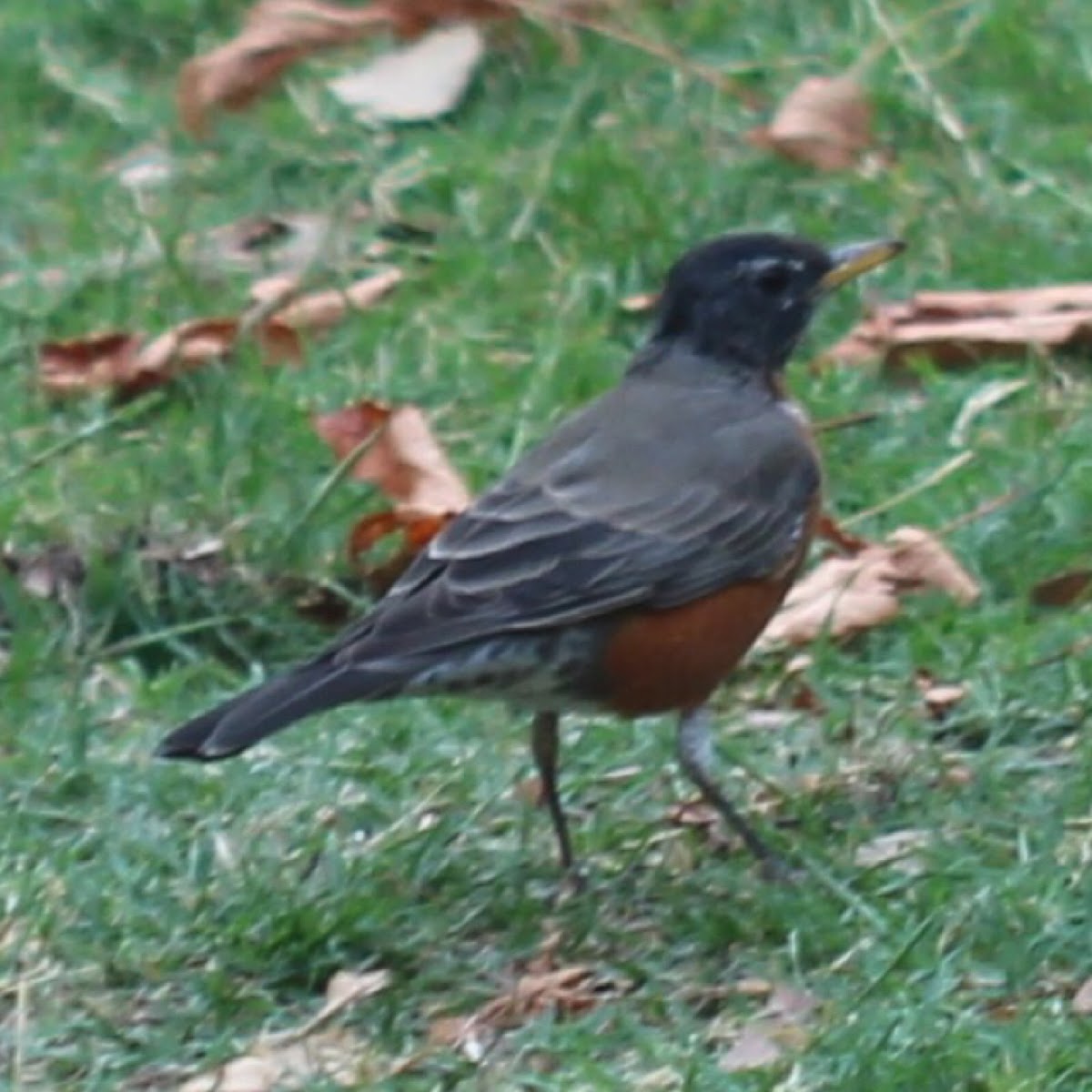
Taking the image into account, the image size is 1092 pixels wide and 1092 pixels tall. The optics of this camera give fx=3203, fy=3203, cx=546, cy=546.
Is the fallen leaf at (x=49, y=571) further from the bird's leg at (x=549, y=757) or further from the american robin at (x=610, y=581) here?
the bird's leg at (x=549, y=757)

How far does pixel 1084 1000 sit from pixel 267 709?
128 cm

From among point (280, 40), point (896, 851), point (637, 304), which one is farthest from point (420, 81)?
point (896, 851)

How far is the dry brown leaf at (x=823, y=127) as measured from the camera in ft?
25.4

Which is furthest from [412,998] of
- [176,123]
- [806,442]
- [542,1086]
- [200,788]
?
[176,123]

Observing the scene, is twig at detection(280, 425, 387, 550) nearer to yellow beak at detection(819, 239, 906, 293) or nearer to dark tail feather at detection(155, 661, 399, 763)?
yellow beak at detection(819, 239, 906, 293)

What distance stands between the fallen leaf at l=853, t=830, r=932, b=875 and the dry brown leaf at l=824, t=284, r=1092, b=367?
1.81m

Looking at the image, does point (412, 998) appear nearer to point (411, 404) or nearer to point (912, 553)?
point (912, 553)

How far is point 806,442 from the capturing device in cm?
568

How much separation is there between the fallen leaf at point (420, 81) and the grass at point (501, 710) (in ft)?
0.26

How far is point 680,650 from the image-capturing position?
17.3 feet

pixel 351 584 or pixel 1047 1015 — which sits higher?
pixel 1047 1015

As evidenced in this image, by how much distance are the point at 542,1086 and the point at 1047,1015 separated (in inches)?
29.1

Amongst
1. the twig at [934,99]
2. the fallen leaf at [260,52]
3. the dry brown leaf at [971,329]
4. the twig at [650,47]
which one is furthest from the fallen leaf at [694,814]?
the fallen leaf at [260,52]

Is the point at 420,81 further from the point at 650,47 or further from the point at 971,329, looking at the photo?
the point at 971,329
